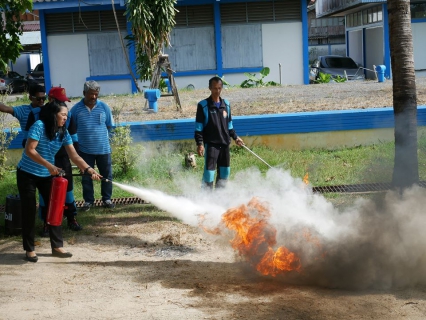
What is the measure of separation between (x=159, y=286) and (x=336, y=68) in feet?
73.4

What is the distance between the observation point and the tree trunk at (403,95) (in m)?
7.71

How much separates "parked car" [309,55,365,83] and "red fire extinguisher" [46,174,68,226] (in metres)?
20.3

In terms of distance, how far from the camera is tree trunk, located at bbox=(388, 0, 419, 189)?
25.3ft

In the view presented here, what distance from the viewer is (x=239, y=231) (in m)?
6.44

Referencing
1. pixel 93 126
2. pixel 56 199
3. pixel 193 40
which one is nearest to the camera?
pixel 56 199

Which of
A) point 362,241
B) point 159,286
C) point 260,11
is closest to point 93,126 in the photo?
point 159,286

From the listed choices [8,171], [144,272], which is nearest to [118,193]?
[8,171]

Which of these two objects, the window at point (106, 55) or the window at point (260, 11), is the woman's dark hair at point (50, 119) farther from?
the window at point (260, 11)

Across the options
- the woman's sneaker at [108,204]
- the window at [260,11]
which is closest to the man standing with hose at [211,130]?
the woman's sneaker at [108,204]

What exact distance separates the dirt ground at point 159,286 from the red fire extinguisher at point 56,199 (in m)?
0.52

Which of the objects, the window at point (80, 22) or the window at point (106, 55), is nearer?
the window at point (80, 22)

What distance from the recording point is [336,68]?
2695 cm

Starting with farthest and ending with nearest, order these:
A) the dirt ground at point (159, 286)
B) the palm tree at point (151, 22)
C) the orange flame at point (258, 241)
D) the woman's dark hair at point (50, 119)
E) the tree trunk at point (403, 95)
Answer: the palm tree at point (151, 22) → the tree trunk at point (403, 95) → the woman's dark hair at point (50, 119) → the orange flame at point (258, 241) → the dirt ground at point (159, 286)

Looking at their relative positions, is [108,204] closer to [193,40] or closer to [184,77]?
[184,77]
